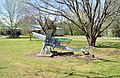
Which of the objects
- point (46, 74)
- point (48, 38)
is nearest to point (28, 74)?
point (46, 74)

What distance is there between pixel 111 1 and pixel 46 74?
14293 mm

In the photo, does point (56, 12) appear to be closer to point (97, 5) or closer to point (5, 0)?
point (97, 5)

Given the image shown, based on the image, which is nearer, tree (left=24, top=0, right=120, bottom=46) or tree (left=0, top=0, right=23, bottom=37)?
tree (left=24, top=0, right=120, bottom=46)

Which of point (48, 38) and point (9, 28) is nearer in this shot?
point (48, 38)

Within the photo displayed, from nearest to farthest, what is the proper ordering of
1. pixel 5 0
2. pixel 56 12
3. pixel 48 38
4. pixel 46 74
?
pixel 46 74 < pixel 48 38 < pixel 56 12 < pixel 5 0

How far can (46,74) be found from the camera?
7984 millimetres

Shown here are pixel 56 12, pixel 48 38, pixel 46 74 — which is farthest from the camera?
pixel 56 12

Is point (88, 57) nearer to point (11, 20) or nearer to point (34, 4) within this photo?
point (34, 4)

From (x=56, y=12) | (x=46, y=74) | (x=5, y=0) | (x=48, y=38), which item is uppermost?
(x=5, y=0)

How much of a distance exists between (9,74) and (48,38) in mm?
7305

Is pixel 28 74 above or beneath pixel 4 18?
beneath

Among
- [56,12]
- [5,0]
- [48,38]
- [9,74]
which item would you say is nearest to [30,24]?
[5,0]

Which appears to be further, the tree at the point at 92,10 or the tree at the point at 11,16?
the tree at the point at 11,16

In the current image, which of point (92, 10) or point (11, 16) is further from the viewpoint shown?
point (11, 16)
